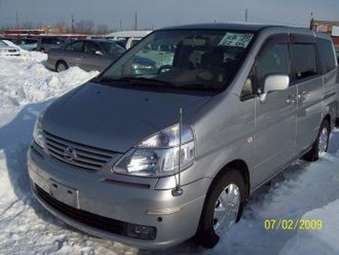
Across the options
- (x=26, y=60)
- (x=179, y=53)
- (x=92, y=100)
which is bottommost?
(x=26, y=60)

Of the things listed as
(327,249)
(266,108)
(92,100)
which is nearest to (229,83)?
(266,108)

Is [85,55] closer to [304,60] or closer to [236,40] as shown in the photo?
[304,60]

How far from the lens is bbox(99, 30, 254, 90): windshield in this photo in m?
4.11

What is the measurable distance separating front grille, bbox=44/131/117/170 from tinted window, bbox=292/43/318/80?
272 centimetres

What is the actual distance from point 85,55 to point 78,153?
13319 millimetres

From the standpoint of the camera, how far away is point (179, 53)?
4.64m

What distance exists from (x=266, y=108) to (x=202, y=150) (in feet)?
3.85

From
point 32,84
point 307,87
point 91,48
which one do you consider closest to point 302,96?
point 307,87

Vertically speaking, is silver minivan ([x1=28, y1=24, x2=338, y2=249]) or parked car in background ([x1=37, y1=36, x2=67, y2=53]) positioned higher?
silver minivan ([x1=28, y1=24, x2=338, y2=249])

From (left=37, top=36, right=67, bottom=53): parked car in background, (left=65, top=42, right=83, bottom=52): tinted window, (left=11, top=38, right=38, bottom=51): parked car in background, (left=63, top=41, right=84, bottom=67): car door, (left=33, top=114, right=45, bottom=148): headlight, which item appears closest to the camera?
(left=33, top=114, right=45, bottom=148): headlight

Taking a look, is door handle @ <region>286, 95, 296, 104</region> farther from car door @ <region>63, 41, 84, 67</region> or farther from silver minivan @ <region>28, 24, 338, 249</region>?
car door @ <region>63, 41, 84, 67</region>

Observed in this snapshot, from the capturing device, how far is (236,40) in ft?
14.5

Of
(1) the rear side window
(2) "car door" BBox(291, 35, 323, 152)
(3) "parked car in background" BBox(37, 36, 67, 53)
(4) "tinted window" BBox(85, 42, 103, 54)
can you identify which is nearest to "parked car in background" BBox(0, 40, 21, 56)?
(4) "tinted window" BBox(85, 42, 103, 54)

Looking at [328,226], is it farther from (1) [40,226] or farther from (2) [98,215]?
(1) [40,226]
